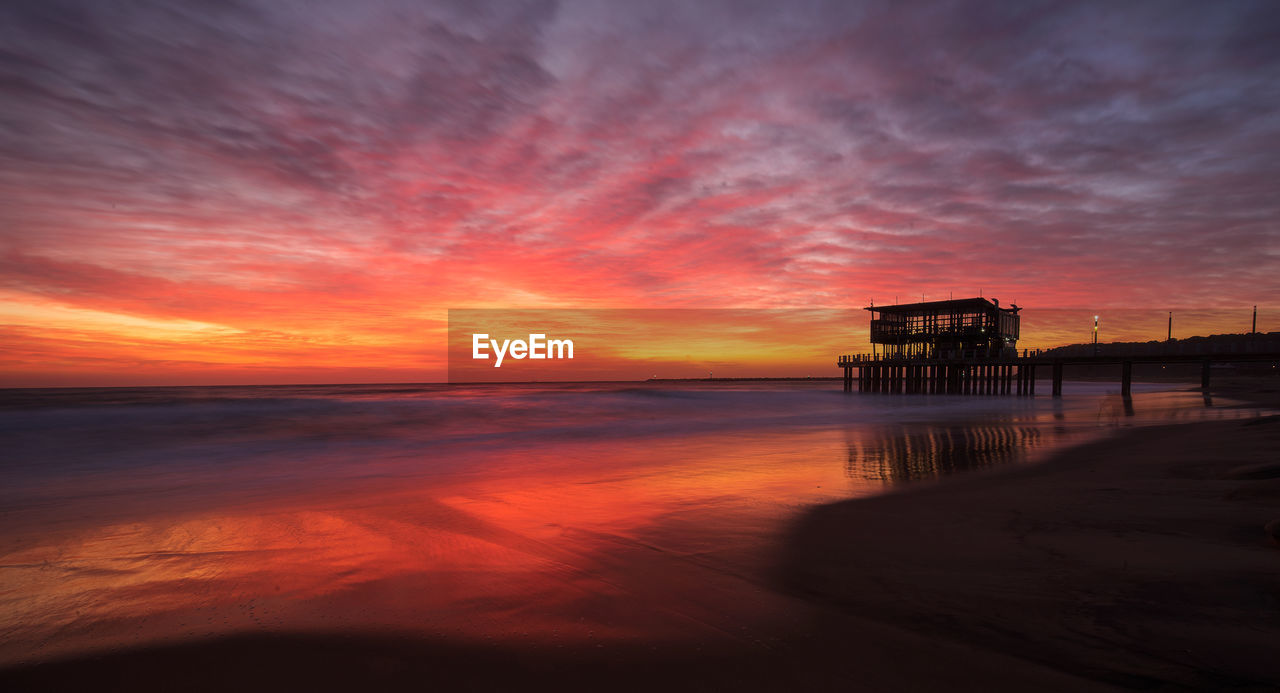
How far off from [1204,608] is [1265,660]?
2.71 feet

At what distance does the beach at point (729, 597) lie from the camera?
3.91 meters

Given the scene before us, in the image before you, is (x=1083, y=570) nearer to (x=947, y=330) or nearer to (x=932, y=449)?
(x=932, y=449)

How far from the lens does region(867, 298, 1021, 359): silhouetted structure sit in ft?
190

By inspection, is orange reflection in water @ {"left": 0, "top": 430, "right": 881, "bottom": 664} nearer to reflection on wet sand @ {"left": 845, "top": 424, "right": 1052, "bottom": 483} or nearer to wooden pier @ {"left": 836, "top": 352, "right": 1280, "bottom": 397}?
reflection on wet sand @ {"left": 845, "top": 424, "right": 1052, "bottom": 483}

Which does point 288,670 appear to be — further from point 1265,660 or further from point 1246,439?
point 1246,439

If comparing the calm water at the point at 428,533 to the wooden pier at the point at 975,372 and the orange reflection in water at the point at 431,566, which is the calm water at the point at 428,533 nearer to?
→ the orange reflection in water at the point at 431,566

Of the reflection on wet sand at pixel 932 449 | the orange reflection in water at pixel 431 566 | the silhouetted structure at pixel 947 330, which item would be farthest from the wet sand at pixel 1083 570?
the silhouetted structure at pixel 947 330

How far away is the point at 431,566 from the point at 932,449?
Result: 1411 cm

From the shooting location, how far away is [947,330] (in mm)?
→ 60219

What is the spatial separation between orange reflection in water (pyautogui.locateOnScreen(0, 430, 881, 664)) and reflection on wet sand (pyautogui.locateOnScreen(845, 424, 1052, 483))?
200 cm

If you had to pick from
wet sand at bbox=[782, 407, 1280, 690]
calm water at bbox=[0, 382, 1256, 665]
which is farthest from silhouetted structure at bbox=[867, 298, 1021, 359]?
wet sand at bbox=[782, 407, 1280, 690]

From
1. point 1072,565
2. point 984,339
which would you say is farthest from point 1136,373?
point 1072,565

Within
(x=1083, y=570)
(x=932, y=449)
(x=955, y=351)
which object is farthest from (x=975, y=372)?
(x=1083, y=570)

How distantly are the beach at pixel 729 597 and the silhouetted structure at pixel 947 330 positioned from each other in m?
54.2
